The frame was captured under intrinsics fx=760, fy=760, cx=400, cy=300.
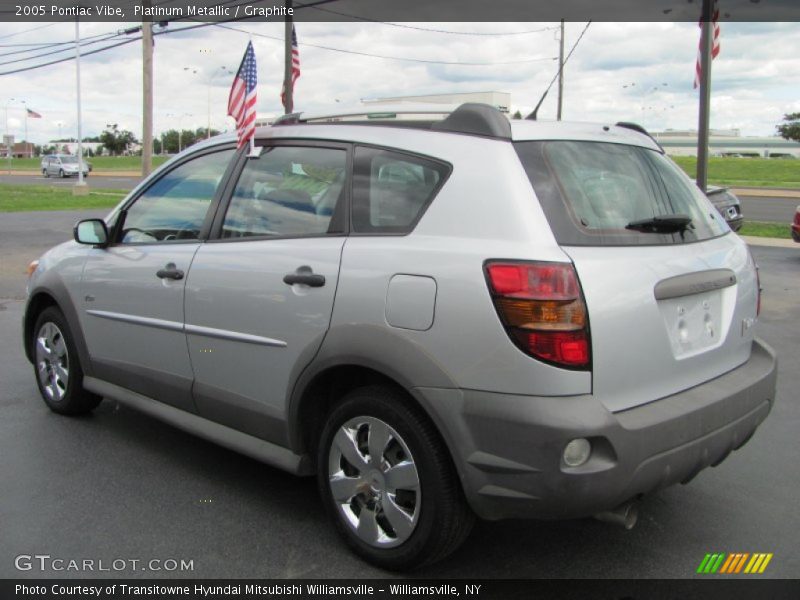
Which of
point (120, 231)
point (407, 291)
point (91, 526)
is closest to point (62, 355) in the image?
point (120, 231)

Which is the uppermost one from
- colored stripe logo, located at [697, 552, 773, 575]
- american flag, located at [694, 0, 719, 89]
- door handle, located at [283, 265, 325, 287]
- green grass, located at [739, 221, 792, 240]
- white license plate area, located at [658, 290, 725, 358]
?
american flag, located at [694, 0, 719, 89]

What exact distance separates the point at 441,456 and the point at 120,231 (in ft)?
8.73

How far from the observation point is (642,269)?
2.81 meters

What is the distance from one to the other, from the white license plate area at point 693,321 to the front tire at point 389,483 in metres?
0.98

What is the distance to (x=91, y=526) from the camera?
3.44 meters

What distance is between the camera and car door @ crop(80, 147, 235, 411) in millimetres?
3910

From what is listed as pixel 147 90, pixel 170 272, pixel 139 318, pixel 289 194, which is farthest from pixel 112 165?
pixel 289 194

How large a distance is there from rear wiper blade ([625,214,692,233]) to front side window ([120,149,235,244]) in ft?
6.81

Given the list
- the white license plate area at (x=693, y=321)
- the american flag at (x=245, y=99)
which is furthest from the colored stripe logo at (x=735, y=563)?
the american flag at (x=245, y=99)

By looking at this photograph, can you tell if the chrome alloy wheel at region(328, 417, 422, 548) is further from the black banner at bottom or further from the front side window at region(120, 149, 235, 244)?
the front side window at region(120, 149, 235, 244)

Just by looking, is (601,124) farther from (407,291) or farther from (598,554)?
(598,554)

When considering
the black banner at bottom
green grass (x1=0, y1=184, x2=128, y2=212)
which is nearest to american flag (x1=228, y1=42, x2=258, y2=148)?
the black banner at bottom

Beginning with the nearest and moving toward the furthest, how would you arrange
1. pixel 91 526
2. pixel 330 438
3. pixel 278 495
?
pixel 330 438 < pixel 91 526 < pixel 278 495

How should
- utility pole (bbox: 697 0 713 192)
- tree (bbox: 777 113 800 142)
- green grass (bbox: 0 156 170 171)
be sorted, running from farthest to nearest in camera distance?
tree (bbox: 777 113 800 142) → green grass (bbox: 0 156 170 171) → utility pole (bbox: 697 0 713 192)
